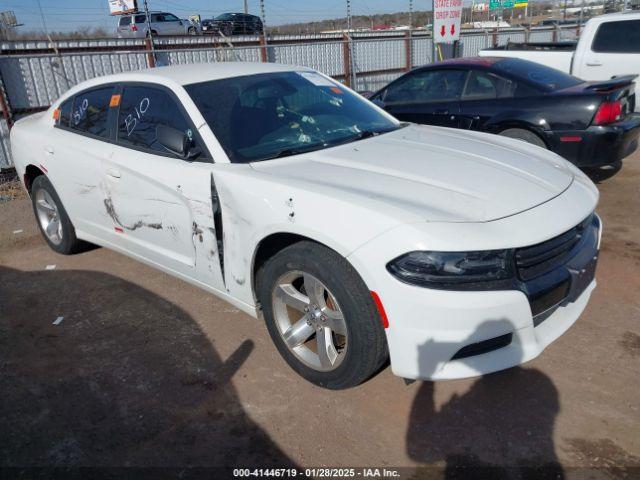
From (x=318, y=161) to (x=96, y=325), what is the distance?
2052mm

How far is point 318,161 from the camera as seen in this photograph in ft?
10.0

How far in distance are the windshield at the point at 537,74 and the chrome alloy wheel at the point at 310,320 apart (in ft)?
14.2

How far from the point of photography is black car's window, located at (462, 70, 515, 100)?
5.95 metres

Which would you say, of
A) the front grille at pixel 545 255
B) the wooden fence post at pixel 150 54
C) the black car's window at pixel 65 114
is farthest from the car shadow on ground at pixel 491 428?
the wooden fence post at pixel 150 54

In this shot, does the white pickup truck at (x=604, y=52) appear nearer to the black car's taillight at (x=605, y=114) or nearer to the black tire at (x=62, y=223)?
the black car's taillight at (x=605, y=114)

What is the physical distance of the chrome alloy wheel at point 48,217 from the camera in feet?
15.9

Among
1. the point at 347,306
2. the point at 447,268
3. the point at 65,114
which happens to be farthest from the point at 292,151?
the point at 65,114

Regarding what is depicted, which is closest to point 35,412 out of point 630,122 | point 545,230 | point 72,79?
point 545,230

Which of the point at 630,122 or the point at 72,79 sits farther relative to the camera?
the point at 72,79

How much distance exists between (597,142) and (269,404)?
443 centimetres

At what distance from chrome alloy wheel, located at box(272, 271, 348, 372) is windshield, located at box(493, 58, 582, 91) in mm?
4326

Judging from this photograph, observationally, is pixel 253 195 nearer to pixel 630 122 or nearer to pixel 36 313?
pixel 36 313

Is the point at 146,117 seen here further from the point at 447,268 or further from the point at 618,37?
the point at 618,37

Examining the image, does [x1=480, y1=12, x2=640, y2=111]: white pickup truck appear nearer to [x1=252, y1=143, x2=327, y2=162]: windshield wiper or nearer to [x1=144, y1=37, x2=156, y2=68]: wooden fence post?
[x1=144, y1=37, x2=156, y2=68]: wooden fence post
